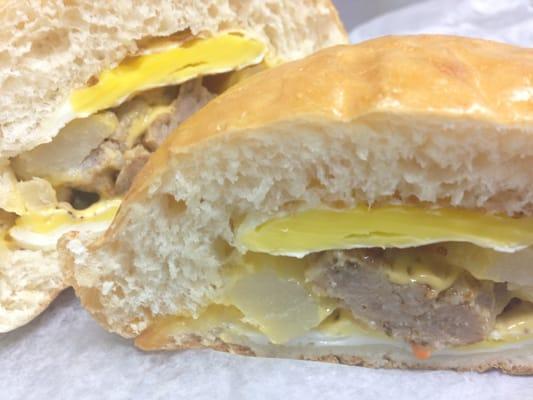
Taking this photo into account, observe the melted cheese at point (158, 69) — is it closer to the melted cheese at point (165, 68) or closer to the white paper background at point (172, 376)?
the melted cheese at point (165, 68)

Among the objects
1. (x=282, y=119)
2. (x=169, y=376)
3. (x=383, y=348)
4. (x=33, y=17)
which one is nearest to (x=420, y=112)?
(x=282, y=119)

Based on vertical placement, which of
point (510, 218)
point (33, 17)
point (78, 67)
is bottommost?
point (510, 218)

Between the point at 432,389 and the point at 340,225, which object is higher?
the point at 340,225

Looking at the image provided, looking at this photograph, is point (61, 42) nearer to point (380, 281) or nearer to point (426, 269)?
point (380, 281)

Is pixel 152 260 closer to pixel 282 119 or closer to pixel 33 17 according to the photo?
pixel 282 119

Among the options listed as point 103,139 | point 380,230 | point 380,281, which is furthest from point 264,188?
point 103,139
